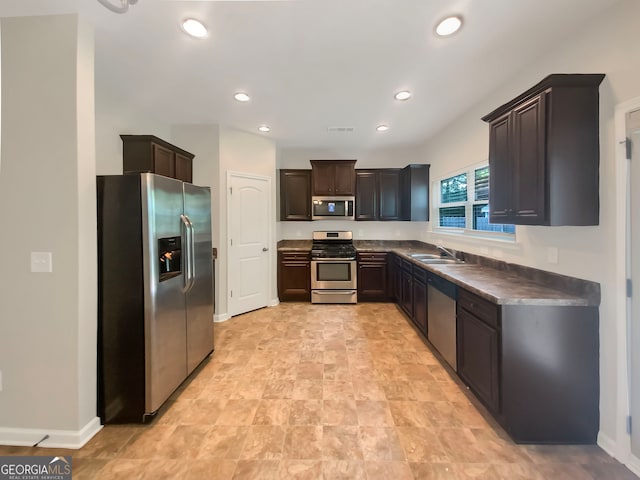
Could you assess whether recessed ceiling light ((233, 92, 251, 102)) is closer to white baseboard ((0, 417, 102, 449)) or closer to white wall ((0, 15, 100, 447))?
white wall ((0, 15, 100, 447))

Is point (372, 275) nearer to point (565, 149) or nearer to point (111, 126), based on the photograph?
point (565, 149)

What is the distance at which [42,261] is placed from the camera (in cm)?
175

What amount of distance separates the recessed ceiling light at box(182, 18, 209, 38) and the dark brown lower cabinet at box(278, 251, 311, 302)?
3.27 m

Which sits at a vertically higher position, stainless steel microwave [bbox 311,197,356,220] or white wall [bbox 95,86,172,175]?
white wall [bbox 95,86,172,175]

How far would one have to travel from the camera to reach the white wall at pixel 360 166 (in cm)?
524

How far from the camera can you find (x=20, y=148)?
1745 millimetres

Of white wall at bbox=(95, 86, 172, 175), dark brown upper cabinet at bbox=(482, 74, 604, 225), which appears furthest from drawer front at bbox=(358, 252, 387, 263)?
white wall at bbox=(95, 86, 172, 175)

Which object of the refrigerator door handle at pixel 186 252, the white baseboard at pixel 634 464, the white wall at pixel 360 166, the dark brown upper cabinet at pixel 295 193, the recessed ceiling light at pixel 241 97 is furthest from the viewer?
the white wall at pixel 360 166

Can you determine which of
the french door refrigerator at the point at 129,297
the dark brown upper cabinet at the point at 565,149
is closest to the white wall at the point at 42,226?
the french door refrigerator at the point at 129,297

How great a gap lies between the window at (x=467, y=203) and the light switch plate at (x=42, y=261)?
3.56m

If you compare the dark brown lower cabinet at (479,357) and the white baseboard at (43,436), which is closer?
the white baseboard at (43,436)

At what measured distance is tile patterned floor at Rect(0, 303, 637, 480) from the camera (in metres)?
1.58

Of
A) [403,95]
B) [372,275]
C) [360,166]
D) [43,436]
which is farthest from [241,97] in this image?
[372,275]

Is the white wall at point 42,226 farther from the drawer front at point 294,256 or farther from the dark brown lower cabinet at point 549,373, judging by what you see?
the drawer front at point 294,256
